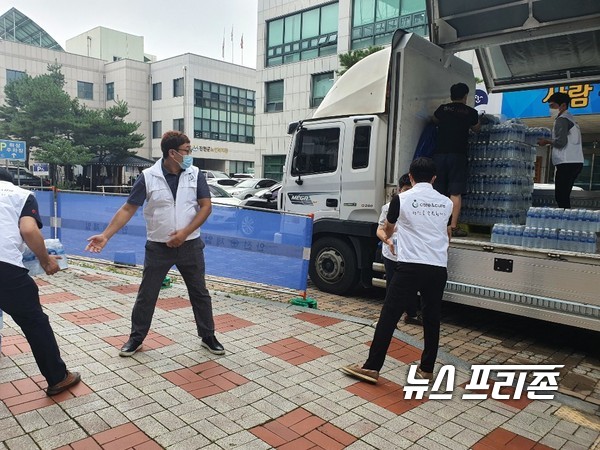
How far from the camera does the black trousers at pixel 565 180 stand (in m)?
6.39

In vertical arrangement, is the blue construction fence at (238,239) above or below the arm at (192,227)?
below

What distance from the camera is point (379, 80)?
6.57 m

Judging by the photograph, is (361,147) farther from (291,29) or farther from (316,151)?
(291,29)

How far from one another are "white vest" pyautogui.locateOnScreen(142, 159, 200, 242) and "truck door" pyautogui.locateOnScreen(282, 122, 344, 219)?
131 inches

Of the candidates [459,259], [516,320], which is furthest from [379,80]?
[516,320]

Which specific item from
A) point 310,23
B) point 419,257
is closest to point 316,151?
point 419,257

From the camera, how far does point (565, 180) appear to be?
6473 mm

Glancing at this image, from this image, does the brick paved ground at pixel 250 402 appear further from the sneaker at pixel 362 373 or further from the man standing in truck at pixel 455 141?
the man standing in truck at pixel 455 141

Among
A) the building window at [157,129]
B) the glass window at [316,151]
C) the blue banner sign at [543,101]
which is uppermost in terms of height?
the building window at [157,129]

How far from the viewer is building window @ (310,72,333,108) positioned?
25.4 meters

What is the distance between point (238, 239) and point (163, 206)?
2873mm

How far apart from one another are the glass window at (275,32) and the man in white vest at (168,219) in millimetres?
25298

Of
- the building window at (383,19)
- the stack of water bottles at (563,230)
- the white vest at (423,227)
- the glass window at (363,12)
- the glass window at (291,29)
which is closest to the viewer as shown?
the white vest at (423,227)

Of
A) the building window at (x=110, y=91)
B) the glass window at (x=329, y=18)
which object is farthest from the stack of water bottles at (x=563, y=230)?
the building window at (x=110, y=91)
